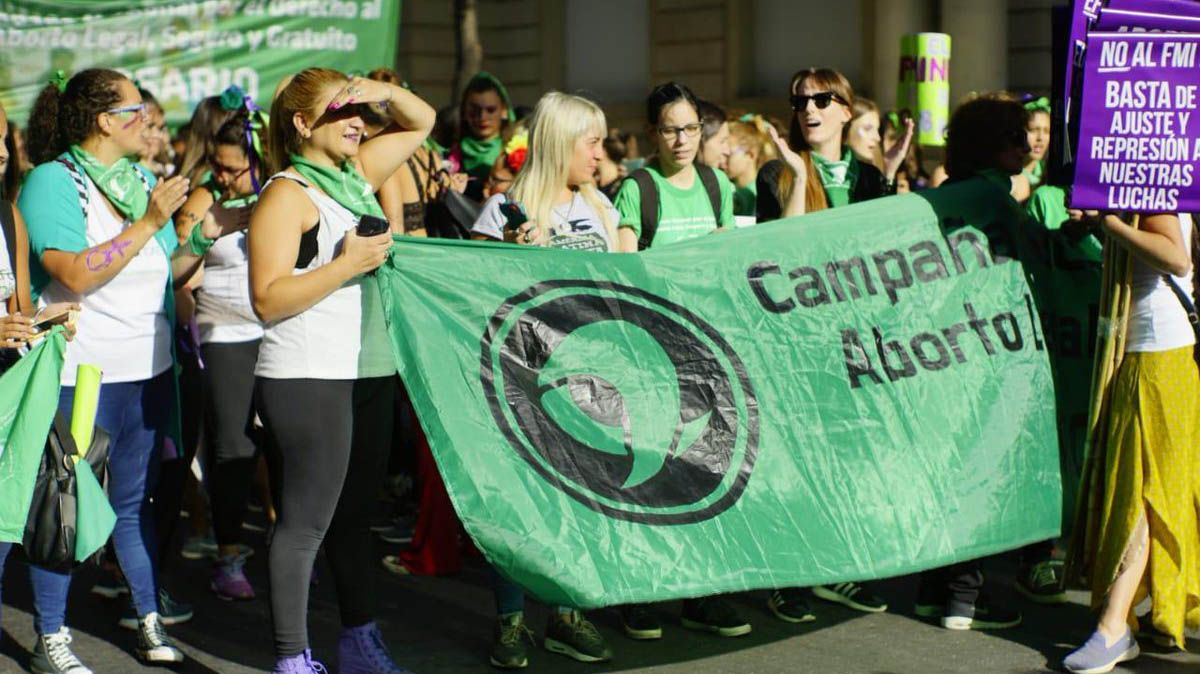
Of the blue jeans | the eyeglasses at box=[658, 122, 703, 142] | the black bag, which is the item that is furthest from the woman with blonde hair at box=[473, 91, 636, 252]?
the black bag

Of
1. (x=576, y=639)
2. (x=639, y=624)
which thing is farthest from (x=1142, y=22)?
(x=576, y=639)

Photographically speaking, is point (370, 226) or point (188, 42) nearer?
point (370, 226)

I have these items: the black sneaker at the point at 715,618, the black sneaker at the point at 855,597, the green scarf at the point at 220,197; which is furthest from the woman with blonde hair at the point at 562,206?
the black sneaker at the point at 855,597

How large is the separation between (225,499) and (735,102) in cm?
1349

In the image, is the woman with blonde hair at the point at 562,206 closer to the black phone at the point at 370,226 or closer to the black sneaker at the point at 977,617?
the black phone at the point at 370,226

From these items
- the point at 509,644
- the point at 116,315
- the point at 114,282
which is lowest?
the point at 509,644

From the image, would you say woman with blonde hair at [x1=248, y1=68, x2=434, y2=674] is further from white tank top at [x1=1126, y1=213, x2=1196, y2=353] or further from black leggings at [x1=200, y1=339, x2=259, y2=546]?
white tank top at [x1=1126, y1=213, x2=1196, y2=353]

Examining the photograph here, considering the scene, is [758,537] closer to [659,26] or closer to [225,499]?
[225,499]

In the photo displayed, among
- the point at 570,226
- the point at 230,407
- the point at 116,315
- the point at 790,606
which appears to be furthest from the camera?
the point at 230,407

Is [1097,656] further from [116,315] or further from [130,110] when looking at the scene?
[130,110]

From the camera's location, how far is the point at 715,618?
574 cm

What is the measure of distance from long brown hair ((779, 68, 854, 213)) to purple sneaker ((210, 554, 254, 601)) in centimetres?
251

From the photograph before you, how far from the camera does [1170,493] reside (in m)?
5.27

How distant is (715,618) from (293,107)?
91.7 inches
